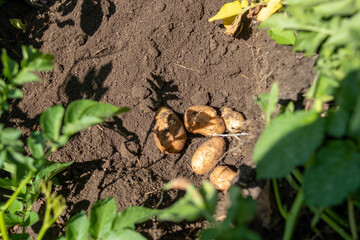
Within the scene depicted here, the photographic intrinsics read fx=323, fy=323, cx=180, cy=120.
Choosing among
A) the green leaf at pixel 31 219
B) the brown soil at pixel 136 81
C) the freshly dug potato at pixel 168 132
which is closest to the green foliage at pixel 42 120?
the green leaf at pixel 31 219

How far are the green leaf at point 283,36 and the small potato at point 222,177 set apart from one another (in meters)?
0.71

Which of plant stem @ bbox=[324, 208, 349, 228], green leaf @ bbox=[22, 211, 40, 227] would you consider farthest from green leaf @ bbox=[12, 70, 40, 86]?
plant stem @ bbox=[324, 208, 349, 228]

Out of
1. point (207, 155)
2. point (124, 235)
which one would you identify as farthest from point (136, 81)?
point (124, 235)

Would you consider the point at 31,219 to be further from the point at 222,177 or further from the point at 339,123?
the point at 339,123

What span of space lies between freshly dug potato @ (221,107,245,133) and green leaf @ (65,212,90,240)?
3.07 ft

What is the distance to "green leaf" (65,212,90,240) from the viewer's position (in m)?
1.31

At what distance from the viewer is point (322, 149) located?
105 centimetres

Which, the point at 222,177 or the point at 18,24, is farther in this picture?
the point at 18,24

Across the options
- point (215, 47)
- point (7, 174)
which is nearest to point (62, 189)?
point (7, 174)

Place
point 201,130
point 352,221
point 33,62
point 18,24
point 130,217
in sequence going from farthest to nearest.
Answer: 1. point 18,24
2. point 201,130
3. point 130,217
4. point 33,62
5. point 352,221

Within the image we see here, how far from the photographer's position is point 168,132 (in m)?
1.83

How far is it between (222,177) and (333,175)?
0.78 meters

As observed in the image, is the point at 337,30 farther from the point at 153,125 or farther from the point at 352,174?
the point at 153,125

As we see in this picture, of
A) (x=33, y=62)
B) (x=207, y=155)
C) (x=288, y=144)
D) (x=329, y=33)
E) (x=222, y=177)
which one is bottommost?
(x=222, y=177)
